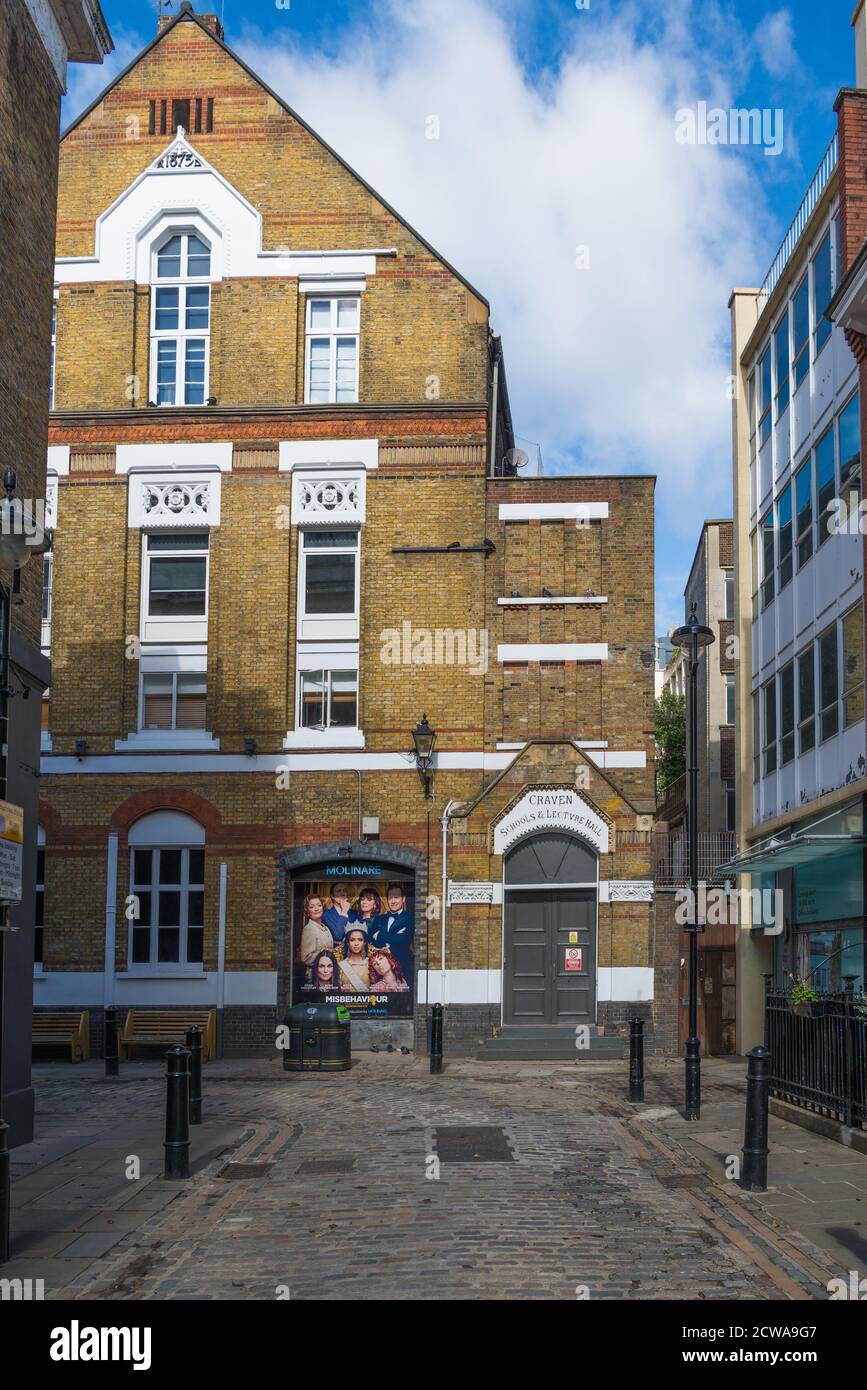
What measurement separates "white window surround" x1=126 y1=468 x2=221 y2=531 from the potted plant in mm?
14382

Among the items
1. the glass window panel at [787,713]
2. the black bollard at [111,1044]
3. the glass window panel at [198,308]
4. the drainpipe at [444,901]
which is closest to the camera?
the black bollard at [111,1044]

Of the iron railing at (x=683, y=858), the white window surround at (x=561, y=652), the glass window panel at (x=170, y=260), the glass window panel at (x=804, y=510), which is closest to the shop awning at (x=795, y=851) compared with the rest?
the iron railing at (x=683, y=858)

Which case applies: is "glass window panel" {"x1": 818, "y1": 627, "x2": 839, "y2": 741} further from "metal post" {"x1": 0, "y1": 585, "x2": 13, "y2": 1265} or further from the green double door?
"metal post" {"x1": 0, "y1": 585, "x2": 13, "y2": 1265}

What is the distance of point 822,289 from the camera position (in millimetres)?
21594

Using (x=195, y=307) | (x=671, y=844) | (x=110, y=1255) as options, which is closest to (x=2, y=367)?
(x=110, y=1255)

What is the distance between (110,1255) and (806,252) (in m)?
19.0

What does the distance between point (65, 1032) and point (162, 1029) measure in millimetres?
1653

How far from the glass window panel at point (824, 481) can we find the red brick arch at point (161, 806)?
11.3 m

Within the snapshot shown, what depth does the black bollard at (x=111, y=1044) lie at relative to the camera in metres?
21.3

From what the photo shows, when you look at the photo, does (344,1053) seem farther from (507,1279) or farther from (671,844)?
(507,1279)

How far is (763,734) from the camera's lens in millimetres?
25484

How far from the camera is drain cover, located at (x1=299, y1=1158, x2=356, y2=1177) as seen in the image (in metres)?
12.7

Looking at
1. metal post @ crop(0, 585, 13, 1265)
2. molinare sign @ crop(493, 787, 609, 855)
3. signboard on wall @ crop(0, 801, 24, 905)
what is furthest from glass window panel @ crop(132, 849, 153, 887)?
signboard on wall @ crop(0, 801, 24, 905)

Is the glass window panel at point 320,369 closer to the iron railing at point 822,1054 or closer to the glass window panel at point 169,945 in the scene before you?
the glass window panel at point 169,945
